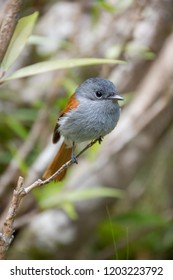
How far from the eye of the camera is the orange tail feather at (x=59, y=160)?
90.1 inches

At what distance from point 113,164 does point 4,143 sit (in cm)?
72

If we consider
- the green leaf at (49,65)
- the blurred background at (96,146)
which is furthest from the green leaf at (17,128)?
the green leaf at (49,65)

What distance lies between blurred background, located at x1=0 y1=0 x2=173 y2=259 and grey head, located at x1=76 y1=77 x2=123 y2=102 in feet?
2.18

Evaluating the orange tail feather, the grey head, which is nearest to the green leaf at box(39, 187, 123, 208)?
the orange tail feather

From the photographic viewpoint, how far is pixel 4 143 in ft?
12.7

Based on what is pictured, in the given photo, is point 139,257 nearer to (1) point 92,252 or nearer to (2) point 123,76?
(1) point 92,252

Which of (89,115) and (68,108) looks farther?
(68,108)

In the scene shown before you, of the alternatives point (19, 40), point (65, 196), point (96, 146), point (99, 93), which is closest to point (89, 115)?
point (99, 93)

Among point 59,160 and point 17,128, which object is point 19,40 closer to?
point 59,160

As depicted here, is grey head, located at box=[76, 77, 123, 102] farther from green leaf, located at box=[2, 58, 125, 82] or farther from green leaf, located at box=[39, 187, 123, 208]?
green leaf, located at box=[39, 187, 123, 208]

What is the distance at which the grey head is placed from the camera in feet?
7.09

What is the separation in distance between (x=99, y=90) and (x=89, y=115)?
4.0 inches

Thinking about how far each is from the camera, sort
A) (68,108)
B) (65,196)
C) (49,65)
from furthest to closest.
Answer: (65,196) → (68,108) → (49,65)

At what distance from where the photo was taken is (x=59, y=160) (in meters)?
2.38
